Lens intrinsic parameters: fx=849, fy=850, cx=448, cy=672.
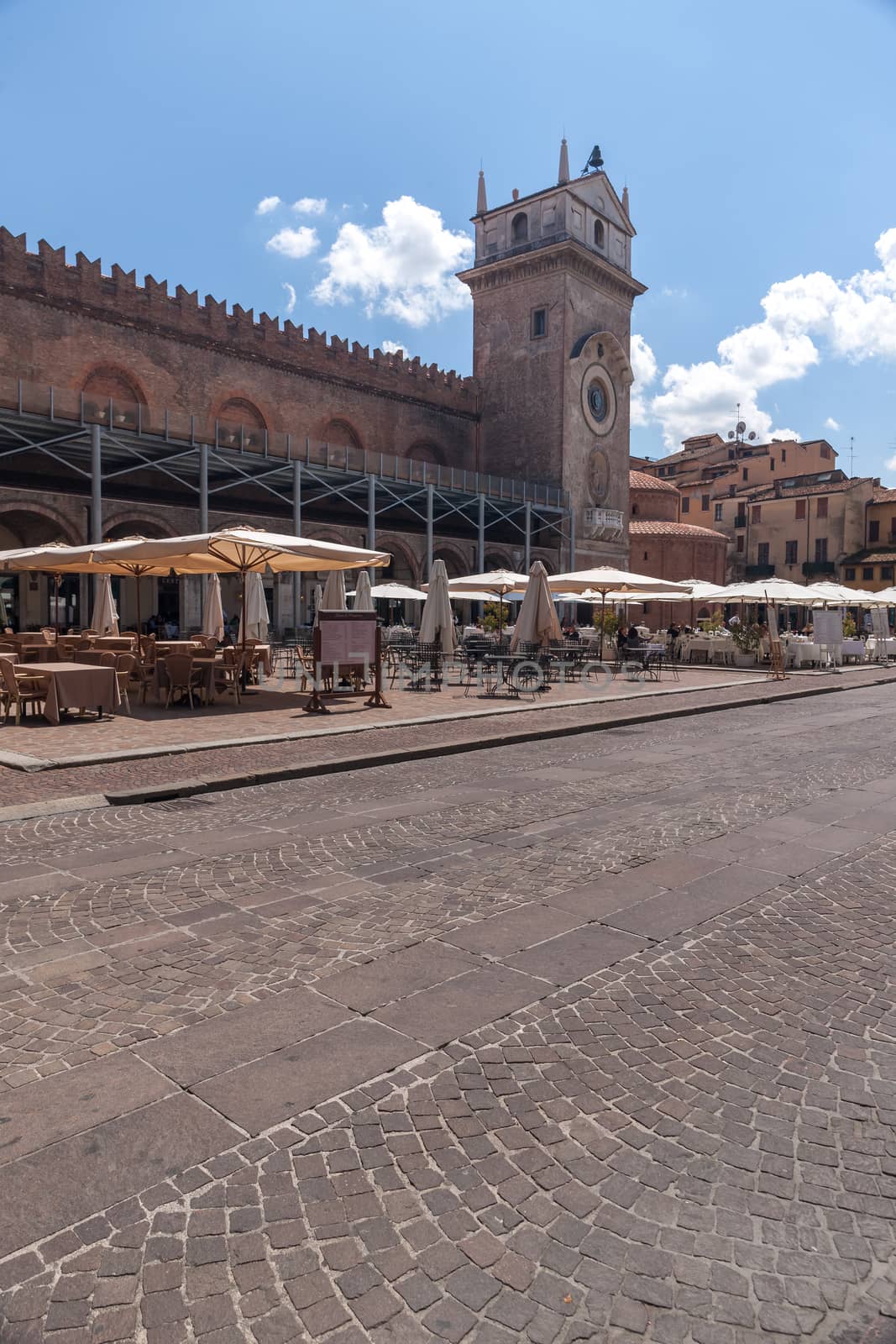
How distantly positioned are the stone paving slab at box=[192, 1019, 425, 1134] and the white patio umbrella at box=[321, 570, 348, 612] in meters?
12.5

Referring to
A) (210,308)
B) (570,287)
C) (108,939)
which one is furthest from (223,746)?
(570,287)

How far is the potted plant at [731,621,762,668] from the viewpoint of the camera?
23.2 m

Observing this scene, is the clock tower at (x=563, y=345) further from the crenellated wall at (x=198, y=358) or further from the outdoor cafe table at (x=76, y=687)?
the outdoor cafe table at (x=76, y=687)

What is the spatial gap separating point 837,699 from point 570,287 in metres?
31.0

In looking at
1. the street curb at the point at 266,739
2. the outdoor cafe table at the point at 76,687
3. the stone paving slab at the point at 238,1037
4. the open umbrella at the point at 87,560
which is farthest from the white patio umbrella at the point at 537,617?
the stone paving slab at the point at 238,1037

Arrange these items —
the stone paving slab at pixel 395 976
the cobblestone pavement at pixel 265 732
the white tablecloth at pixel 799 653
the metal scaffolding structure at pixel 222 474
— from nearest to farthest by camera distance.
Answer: the stone paving slab at pixel 395 976 → the cobblestone pavement at pixel 265 732 → the metal scaffolding structure at pixel 222 474 → the white tablecloth at pixel 799 653

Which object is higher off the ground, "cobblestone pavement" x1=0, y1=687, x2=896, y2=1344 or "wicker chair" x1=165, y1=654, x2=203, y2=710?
"wicker chair" x1=165, y1=654, x2=203, y2=710

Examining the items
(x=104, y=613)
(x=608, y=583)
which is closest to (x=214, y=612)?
(x=104, y=613)

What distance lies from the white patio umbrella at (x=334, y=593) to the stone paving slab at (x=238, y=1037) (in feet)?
40.1

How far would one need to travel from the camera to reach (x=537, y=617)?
16.4 meters

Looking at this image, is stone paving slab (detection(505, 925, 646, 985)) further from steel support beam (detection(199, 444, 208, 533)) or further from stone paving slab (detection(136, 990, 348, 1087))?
steel support beam (detection(199, 444, 208, 533))

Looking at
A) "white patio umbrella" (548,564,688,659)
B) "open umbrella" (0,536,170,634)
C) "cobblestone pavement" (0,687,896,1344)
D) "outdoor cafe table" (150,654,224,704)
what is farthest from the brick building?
"cobblestone pavement" (0,687,896,1344)

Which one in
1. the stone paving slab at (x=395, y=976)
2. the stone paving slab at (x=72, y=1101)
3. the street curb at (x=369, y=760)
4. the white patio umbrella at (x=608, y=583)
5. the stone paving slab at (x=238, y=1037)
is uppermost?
the white patio umbrella at (x=608, y=583)

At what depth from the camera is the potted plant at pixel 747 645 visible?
23188mm
